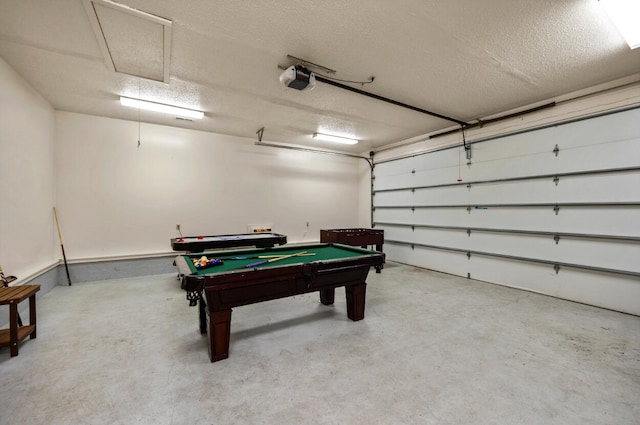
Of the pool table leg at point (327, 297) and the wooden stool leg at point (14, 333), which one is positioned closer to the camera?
the wooden stool leg at point (14, 333)

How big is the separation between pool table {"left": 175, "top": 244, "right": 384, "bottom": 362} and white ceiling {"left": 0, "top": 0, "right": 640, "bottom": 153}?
209cm

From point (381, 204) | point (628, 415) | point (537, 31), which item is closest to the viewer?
point (628, 415)

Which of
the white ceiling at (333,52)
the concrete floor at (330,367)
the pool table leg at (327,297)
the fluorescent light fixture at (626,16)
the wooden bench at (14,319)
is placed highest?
the white ceiling at (333,52)

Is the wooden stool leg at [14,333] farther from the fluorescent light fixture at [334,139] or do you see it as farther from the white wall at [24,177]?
the fluorescent light fixture at [334,139]

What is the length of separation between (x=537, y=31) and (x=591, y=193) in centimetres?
236

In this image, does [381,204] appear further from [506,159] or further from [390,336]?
[390,336]

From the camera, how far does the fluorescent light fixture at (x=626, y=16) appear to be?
198 centimetres

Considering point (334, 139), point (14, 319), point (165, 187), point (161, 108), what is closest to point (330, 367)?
point (14, 319)

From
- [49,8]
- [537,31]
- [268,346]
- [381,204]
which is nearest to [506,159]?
[537,31]

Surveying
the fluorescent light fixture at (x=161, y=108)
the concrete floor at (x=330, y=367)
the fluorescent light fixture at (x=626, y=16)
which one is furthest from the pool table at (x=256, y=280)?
the fluorescent light fixture at (x=626, y=16)

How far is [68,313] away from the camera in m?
3.00

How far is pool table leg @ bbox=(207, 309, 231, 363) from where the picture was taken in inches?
82.3

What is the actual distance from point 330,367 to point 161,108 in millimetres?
4170

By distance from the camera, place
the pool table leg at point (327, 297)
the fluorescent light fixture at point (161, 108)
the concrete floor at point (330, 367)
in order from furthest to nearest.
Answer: the fluorescent light fixture at point (161, 108) < the pool table leg at point (327, 297) < the concrete floor at point (330, 367)
